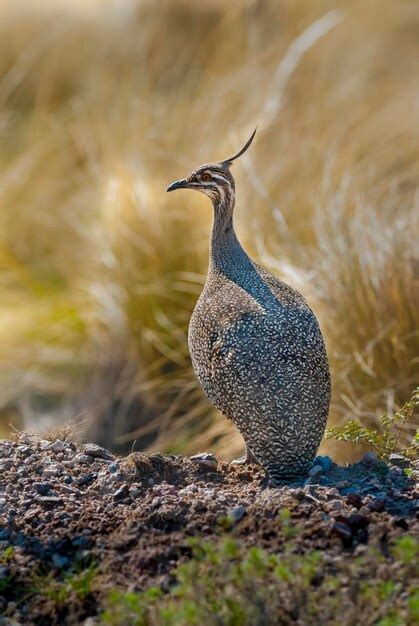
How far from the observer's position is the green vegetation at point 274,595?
3514 mm

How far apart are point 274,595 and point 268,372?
1648 mm

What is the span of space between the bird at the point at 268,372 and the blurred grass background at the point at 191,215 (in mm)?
2257

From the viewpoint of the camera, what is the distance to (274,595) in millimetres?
3641

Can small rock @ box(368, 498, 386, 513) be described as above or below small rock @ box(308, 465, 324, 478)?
below

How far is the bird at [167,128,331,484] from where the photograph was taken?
516cm

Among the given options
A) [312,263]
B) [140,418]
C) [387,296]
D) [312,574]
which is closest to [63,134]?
[140,418]

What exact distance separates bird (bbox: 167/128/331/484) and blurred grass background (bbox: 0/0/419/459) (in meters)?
2.26

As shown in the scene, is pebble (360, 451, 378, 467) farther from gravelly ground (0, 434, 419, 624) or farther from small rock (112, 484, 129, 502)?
small rock (112, 484, 129, 502)

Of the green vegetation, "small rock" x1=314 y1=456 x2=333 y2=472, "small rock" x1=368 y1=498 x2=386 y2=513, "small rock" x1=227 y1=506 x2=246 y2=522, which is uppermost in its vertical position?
"small rock" x1=314 y1=456 x2=333 y2=472

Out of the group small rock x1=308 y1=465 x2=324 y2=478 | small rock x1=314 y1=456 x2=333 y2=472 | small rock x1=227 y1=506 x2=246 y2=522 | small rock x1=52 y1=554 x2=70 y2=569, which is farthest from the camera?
small rock x1=314 y1=456 x2=333 y2=472

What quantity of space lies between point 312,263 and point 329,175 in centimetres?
110

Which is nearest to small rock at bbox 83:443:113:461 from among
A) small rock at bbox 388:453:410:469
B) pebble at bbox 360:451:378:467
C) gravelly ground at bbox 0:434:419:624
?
gravelly ground at bbox 0:434:419:624

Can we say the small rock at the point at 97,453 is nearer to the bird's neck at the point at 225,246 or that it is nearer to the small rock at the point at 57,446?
the small rock at the point at 57,446

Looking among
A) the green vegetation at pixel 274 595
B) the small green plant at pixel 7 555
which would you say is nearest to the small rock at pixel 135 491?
the small green plant at pixel 7 555
